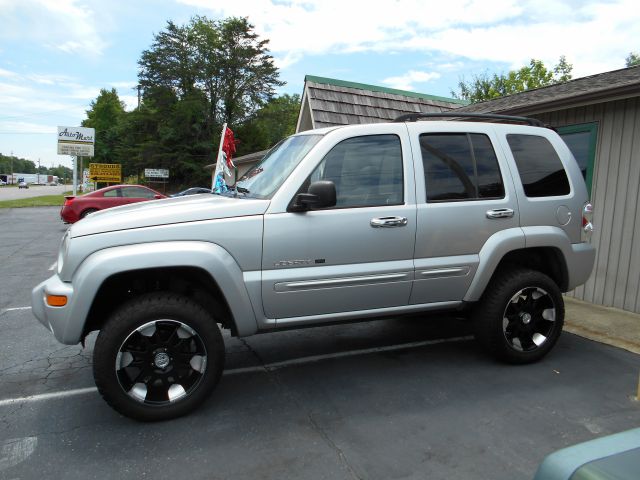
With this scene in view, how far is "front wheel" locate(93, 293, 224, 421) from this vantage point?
9.62 feet

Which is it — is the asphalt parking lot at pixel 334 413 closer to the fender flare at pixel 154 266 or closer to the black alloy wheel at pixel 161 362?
the black alloy wheel at pixel 161 362

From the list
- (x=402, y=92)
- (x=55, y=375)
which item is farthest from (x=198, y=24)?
(x=55, y=375)

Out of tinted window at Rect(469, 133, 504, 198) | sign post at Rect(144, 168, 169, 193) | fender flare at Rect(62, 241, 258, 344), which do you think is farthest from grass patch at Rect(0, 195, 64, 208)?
tinted window at Rect(469, 133, 504, 198)

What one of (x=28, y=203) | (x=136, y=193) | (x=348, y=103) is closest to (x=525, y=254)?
(x=348, y=103)

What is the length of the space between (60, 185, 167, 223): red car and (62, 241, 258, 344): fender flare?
13.5 m

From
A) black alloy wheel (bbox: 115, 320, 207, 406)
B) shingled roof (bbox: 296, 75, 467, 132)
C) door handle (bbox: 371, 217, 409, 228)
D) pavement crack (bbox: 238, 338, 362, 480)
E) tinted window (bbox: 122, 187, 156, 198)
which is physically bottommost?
pavement crack (bbox: 238, 338, 362, 480)

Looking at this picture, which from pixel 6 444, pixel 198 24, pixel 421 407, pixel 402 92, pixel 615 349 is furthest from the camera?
pixel 198 24

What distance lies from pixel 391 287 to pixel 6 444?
2744 millimetres

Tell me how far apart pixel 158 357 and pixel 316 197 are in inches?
59.1

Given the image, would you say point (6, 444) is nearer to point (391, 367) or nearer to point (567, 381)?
point (391, 367)

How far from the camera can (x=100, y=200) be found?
645 inches

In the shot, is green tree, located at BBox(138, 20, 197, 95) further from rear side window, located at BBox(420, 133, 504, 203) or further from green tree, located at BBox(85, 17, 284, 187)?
rear side window, located at BBox(420, 133, 504, 203)

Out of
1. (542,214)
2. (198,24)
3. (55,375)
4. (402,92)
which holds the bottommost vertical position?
(55,375)

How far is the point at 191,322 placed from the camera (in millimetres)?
3070
